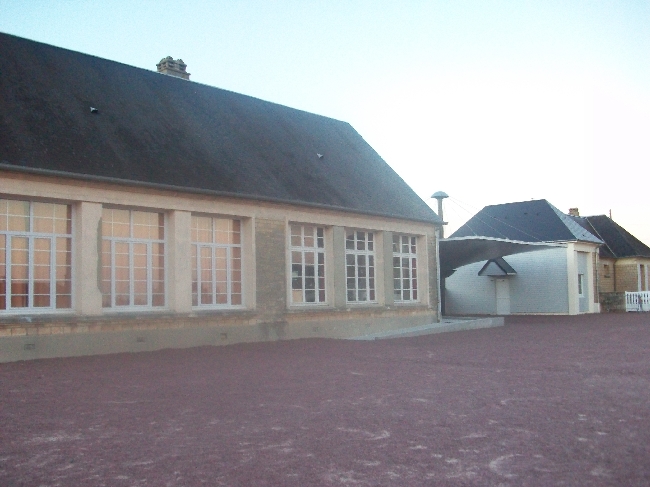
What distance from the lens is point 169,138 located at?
53.2 ft

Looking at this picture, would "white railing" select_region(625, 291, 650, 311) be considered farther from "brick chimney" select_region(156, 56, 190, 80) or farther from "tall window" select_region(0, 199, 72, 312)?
"tall window" select_region(0, 199, 72, 312)

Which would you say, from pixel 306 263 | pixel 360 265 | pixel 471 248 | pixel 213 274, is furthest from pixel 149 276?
pixel 471 248

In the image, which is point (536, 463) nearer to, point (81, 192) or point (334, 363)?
point (334, 363)

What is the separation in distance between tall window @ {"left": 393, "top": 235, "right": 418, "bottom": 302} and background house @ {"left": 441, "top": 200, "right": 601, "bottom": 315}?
9716mm

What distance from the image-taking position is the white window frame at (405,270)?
20.9m

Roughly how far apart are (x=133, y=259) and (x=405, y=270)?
30.5 feet

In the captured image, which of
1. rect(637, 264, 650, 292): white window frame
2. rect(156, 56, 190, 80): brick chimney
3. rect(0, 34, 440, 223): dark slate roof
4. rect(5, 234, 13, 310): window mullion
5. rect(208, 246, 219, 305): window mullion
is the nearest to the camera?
rect(5, 234, 13, 310): window mullion

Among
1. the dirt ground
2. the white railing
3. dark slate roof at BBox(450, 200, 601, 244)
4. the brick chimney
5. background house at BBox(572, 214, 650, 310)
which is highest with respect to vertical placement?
the brick chimney

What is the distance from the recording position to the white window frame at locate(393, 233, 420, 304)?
2089 centimetres

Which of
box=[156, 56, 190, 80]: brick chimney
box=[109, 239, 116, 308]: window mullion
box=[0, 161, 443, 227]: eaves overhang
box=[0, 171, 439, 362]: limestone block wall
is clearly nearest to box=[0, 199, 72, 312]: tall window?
box=[0, 171, 439, 362]: limestone block wall

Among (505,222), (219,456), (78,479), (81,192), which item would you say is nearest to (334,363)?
(81,192)

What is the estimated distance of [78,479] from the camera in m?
4.80

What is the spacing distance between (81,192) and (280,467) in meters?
9.64

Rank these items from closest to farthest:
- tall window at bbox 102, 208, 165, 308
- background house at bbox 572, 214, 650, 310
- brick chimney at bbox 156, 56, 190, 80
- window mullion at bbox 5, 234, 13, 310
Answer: window mullion at bbox 5, 234, 13, 310 < tall window at bbox 102, 208, 165, 308 < brick chimney at bbox 156, 56, 190, 80 < background house at bbox 572, 214, 650, 310
